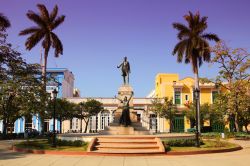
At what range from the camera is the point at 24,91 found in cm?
3488

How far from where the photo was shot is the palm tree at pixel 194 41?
43188mm

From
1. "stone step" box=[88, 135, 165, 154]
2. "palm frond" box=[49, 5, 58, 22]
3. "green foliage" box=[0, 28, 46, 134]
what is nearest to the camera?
"stone step" box=[88, 135, 165, 154]

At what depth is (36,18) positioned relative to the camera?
41844 millimetres

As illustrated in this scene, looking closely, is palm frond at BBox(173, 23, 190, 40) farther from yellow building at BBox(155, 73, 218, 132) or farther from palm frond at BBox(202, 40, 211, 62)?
yellow building at BBox(155, 73, 218, 132)

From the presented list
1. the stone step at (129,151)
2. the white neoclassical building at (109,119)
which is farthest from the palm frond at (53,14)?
the stone step at (129,151)

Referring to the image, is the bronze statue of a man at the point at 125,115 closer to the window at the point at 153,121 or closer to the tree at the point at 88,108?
the tree at the point at 88,108

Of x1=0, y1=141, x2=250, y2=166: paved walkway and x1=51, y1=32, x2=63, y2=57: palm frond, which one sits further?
x1=51, y1=32, x2=63, y2=57: palm frond

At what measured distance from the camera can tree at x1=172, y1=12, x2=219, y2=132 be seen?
43188mm

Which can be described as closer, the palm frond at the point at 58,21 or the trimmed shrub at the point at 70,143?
the trimmed shrub at the point at 70,143

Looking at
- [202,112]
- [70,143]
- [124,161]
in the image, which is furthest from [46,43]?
[202,112]

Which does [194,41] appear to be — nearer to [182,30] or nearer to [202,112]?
[182,30]

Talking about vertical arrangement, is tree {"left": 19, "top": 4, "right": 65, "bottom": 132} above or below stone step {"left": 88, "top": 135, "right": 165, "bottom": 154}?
above

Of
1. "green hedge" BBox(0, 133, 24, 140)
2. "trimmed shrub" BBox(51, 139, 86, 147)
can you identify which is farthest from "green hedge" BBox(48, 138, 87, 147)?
"green hedge" BBox(0, 133, 24, 140)

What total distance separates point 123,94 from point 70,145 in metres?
7.96
